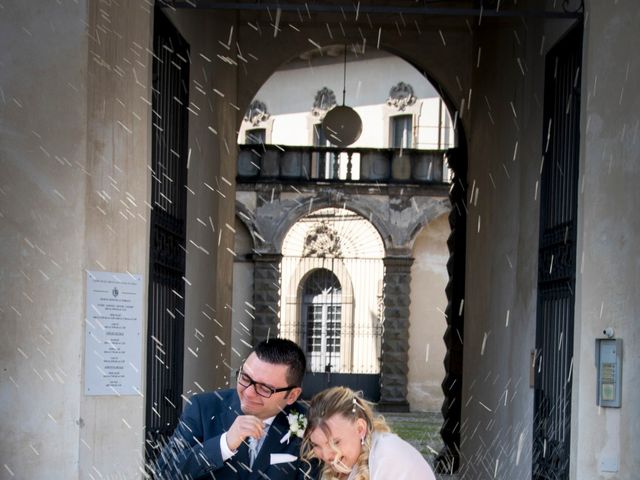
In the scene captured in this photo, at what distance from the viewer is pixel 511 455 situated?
10.2 meters

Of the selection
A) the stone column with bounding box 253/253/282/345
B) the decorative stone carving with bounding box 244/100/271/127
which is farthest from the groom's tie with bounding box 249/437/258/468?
the decorative stone carving with bounding box 244/100/271/127

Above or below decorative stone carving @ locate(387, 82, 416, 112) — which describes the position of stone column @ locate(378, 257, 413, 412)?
below

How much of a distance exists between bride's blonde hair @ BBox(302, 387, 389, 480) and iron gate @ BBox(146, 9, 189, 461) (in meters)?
3.79

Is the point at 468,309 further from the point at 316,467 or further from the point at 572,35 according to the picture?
the point at 316,467

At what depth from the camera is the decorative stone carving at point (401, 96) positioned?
103 feet

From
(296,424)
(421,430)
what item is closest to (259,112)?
(421,430)

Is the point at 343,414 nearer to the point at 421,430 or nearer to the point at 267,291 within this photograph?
the point at 421,430

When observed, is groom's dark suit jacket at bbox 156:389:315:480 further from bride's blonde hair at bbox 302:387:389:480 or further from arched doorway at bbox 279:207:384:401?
arched doorway at bbox 279:207:384:401

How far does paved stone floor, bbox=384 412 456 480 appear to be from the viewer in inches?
711

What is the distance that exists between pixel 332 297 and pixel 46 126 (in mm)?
22769

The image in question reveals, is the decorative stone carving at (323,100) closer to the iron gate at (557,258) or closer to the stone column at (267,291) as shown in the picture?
the stone column at (267,291)

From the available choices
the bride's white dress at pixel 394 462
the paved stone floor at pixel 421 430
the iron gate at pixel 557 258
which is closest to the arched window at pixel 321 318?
the paved stone floor at pixel 421 430

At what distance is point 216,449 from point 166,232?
4116 mm

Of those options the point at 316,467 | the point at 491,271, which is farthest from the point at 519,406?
the point at 316,467
